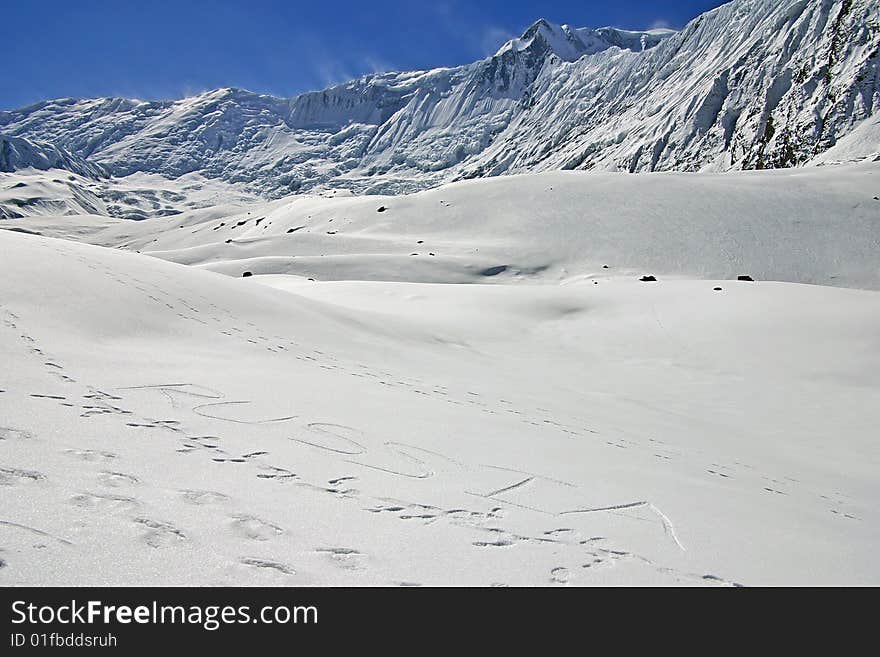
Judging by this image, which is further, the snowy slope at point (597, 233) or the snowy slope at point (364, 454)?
the snowy slope at point (597, 233)

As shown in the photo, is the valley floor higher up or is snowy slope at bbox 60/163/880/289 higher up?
snowy slope at bbox 60/163/880/289

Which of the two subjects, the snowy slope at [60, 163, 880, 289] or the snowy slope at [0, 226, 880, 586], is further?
the snowy slope at [60, 163, 880, 289]

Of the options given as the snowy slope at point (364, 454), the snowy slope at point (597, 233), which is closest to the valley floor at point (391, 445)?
the snowy slope at point (364, 454)

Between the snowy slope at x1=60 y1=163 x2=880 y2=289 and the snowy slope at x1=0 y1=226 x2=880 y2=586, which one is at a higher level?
the snowy slope at x1=60 y1=163 x2=880 y2=289

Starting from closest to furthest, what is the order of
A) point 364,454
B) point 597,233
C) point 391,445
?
point 364,454 → point 391,445 → point 597,233

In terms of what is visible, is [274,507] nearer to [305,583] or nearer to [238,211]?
[305,583]

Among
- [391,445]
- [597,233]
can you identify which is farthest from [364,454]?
[597,233]

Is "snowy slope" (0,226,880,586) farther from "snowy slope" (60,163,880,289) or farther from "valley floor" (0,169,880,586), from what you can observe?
"snowy slope" (60,163,880,289)

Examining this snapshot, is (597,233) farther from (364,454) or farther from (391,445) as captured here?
(364,454)

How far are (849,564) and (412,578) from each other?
2.88 metres

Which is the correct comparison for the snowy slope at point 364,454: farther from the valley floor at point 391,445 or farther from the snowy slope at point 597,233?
the snowy slope at point 597,233

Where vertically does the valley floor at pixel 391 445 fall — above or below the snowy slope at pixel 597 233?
below

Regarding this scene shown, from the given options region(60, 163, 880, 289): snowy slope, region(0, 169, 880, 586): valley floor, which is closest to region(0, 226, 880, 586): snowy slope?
region(0, 169, 880, 586): valley floor
